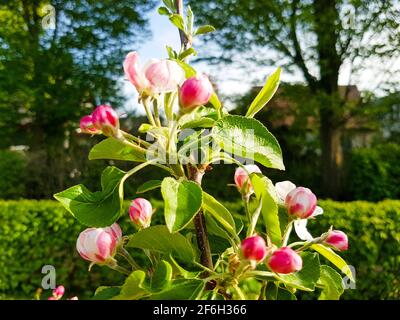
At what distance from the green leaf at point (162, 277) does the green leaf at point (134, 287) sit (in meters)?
0.02

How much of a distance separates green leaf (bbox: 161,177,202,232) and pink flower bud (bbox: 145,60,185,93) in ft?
0.48

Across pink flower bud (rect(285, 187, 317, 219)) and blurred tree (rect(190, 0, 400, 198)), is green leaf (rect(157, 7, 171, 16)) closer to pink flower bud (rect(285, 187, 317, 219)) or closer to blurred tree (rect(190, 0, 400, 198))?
pink flower bud (rect(285, 187, 317, 219))

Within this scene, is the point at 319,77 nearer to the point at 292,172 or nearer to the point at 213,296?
the point at 292,172

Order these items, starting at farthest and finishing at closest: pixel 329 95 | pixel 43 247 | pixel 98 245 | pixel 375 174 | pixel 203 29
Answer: pixel 329 95 < pixel 375 174 < pixel 43 247 < pixel 203 29 < pixel 98 245

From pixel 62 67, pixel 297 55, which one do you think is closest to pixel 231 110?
pixel 297 55

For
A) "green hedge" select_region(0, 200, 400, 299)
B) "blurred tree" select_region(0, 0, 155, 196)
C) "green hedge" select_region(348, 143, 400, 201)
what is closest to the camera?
"green hedge" select_region(0, 200, 400, 299)

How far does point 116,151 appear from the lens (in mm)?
965

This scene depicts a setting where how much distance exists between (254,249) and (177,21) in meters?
0.42

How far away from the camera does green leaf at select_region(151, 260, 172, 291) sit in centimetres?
84

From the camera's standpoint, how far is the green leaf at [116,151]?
94 centimetres

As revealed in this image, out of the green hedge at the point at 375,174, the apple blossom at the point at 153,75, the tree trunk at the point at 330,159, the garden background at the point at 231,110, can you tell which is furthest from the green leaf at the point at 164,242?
the tree trunk at the point at 330,159

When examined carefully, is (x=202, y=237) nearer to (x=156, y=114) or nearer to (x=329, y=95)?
(x=156, y=114)

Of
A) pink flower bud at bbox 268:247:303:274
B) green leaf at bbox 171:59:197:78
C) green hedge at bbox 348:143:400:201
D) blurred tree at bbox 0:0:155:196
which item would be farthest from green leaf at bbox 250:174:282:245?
blurred tree at bbox 0:0:155:196
